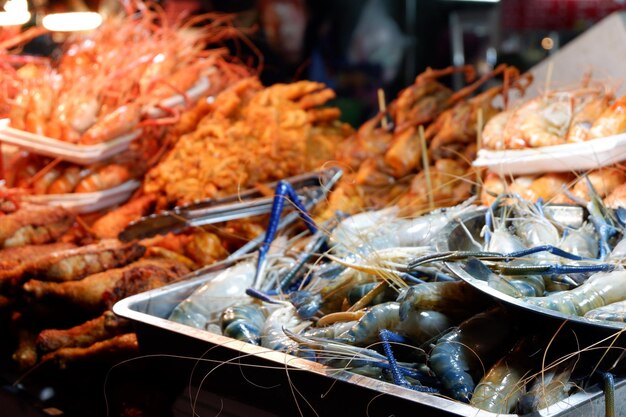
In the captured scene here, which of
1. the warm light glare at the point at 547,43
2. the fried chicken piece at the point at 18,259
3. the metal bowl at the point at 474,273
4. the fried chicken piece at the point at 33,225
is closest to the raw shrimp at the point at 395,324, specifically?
the metal bowl at the point at 474,273

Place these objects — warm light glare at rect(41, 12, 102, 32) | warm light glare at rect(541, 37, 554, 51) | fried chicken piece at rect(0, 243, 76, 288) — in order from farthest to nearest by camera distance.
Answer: warm light glare at rect(541, 37, 554, 51), warm light glare at rect(41, 12, 102, 32), fried chicken piece at rect(0, 243, 76, 288)

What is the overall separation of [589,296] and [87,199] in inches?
105

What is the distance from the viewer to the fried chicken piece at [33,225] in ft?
10.7

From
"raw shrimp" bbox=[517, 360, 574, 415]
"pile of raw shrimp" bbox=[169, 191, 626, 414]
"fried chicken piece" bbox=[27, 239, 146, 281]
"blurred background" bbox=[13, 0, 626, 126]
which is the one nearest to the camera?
"raw shrimp" bbox=[517, 360, 574, 415]

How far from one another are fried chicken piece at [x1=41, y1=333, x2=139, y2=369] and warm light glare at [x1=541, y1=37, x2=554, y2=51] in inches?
180

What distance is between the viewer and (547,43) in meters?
6.11

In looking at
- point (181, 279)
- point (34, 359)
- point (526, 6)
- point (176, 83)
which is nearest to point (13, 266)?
point (34, 359)

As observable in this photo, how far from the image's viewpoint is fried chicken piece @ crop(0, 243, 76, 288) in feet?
9.78

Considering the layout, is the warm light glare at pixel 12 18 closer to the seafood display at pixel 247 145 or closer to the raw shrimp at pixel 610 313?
the seafood display at pixel 247 145

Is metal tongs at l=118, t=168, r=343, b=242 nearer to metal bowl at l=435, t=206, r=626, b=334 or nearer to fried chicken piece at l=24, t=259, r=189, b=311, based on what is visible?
fried chicken piece at l=24, t=259, r=189, b=311

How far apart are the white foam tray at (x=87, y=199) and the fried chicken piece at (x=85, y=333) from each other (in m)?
1.04

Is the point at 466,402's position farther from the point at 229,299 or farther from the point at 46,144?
the point at 46,144

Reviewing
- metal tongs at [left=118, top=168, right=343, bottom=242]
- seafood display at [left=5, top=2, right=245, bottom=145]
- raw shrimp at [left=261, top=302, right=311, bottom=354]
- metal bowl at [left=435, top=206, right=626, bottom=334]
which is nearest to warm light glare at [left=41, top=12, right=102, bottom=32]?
seafood display at [left=5, top=2, right=245, bottom=145]

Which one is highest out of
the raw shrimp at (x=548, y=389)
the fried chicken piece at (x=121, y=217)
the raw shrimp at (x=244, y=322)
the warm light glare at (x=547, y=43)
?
the raw shrimp at (x=548, y=389)
